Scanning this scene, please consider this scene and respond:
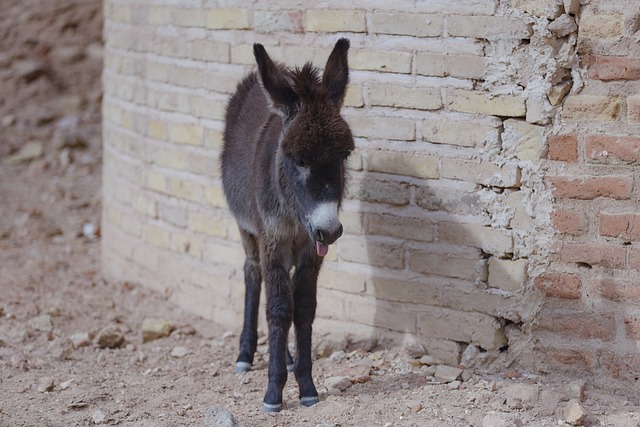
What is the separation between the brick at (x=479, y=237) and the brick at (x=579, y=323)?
1.25ft

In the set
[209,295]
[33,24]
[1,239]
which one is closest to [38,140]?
[33,24]

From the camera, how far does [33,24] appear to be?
10.9 m

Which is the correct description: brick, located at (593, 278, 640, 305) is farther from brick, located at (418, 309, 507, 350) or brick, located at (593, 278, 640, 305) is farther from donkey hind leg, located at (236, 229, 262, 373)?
donkey hind leg, located at (236, 229, 262, 373)

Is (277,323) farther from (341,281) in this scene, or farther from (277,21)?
(277,21)

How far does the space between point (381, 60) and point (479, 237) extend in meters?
1.06

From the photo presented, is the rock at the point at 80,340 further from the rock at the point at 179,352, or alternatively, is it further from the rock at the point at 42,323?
the rock at the point at 179,352

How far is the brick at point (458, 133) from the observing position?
437 cm

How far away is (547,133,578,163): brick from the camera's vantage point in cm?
416

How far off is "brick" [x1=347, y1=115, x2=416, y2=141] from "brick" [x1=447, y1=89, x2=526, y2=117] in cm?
26

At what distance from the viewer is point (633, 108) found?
404cm

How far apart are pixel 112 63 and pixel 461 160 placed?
10.2ft

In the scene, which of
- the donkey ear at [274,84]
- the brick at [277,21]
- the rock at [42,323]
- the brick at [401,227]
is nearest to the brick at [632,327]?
the brick at [401,227]

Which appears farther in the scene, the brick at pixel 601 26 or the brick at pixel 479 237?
the brick at pixel 479 237

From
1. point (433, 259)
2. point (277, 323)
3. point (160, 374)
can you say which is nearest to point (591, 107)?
point (433, 259)
